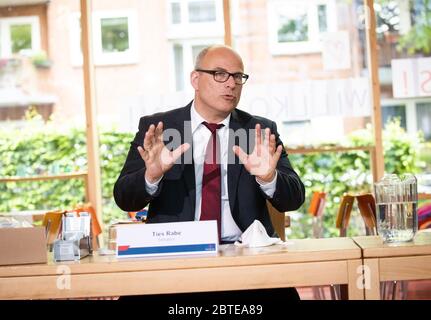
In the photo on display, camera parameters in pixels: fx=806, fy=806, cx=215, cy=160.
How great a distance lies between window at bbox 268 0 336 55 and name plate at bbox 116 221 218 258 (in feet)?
14.2

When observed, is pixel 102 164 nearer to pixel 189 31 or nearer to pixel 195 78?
pixel 189 31

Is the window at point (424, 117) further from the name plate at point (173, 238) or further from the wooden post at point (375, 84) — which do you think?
the name plate at point (173, 238)

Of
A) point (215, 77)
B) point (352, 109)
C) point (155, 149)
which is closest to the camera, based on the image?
point (155, 149)

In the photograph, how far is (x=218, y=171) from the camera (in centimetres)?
296

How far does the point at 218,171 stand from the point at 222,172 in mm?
31

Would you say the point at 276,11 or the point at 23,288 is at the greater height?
the point at 276,11

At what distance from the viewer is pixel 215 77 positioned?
3.04 m

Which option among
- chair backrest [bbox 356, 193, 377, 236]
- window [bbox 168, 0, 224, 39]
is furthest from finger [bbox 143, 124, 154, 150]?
window [bbox 168, 0, 224, 39]

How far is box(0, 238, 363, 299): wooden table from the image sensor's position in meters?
2.18

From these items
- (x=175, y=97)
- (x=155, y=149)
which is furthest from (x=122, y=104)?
(x=155, y=149)

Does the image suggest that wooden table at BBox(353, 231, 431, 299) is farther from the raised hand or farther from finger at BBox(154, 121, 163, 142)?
finger at BBox(154, 121, 163, 142)

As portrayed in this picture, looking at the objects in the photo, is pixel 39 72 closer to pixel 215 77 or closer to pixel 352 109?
pixel 352 109
